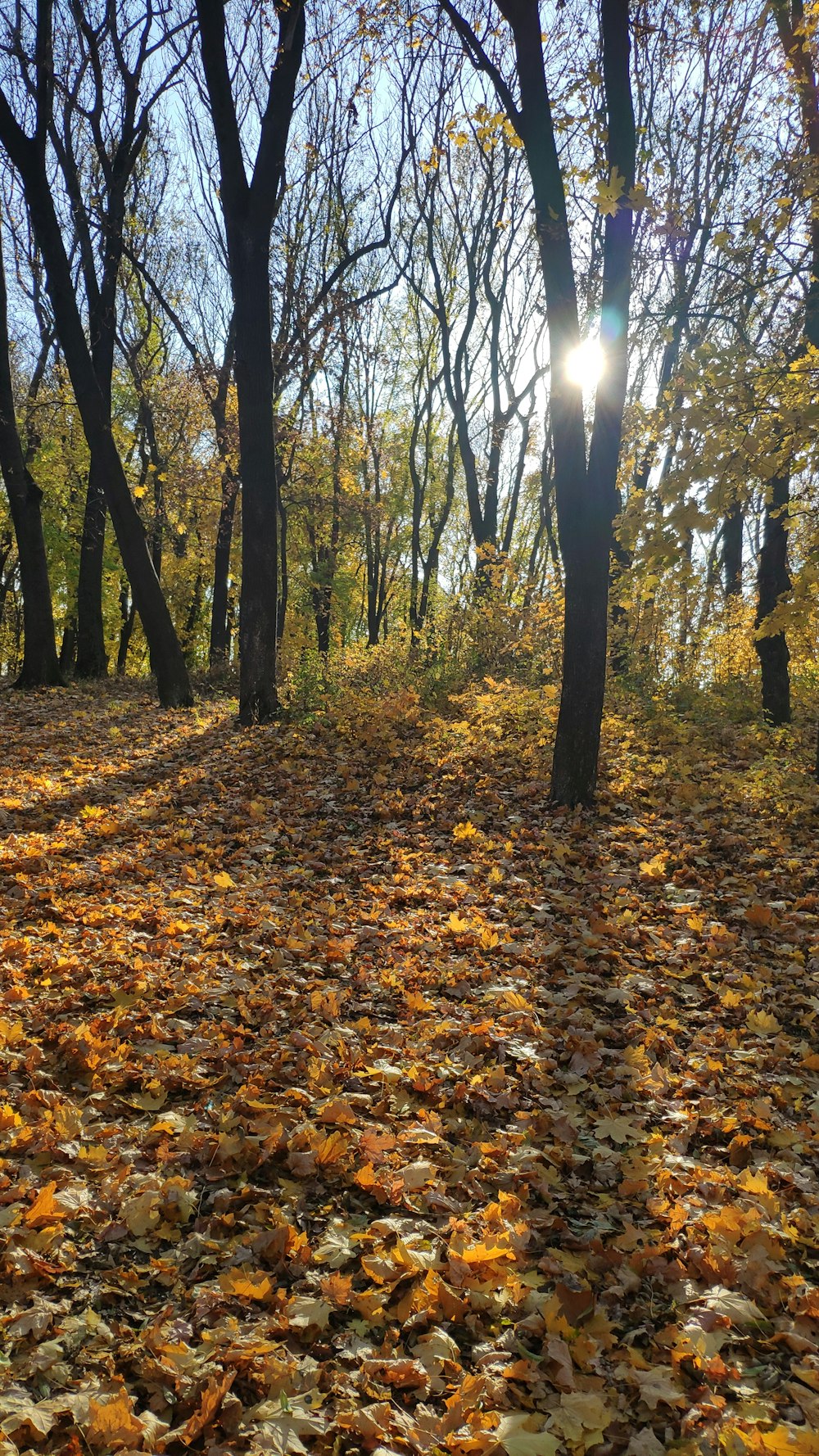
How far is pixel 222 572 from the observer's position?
16.6 meters

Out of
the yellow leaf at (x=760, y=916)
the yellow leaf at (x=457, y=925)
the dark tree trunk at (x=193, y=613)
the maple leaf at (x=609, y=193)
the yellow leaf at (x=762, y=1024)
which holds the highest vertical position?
the dark tree trunk at (x=193, y=613)

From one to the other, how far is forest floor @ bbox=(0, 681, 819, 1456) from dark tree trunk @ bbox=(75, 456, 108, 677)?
9.84m

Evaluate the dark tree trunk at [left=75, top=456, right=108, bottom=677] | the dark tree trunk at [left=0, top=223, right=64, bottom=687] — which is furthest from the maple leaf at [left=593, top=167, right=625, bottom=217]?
the dark tree trunk at [left=75, top=456, right=108, bottom=677]

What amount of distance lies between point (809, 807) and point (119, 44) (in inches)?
570

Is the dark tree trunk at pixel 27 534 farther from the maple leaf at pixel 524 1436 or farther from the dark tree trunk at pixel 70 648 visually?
the maple leaf at pixel 524 1436

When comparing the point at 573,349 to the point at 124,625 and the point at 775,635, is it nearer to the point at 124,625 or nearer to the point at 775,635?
the point at 775,635

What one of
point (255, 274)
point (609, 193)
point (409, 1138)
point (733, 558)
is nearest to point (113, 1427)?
point (409, 1138)

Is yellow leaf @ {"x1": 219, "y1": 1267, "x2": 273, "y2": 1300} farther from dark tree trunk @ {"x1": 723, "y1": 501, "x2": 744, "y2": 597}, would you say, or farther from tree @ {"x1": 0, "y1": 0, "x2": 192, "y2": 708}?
dark tree trunk @ {"x1": 723, "y1": 501, "x2": 744, "y2": 597}

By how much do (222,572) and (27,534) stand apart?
4691mm

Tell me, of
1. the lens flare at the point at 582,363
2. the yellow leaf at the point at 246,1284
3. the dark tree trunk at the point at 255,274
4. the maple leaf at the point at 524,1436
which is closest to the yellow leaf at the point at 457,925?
the yellow leaf at the point at 246,1284

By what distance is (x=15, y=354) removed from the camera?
22.2 metres

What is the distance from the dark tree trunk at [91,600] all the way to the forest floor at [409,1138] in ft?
32.3

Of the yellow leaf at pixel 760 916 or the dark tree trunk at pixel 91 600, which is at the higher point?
the dark tree trunk at pixel 91 600

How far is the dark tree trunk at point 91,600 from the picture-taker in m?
15.3
